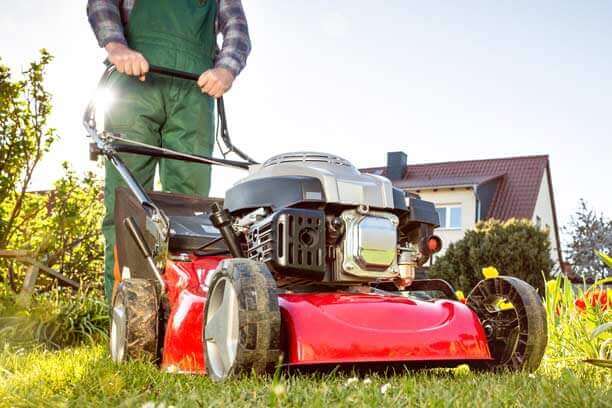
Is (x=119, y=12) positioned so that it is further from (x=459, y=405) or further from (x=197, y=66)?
Result: (x=459, y=405)

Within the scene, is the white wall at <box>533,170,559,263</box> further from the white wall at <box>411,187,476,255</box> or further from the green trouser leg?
the green trouser leg

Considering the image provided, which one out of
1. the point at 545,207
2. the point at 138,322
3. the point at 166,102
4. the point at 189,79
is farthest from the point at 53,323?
the point at 545,207

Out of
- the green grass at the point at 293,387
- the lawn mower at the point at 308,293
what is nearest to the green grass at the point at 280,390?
the green grass at the point at 293,387

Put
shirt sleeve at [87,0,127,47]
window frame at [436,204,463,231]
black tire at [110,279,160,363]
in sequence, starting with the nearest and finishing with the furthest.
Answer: black tire at [110,279,160,363] < shirt sleeve at [87,0,127,47] < window frame at [436,204,463,231]

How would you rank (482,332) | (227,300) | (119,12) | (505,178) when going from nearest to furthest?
(227,300) < (482,332) < (119,12) < (505,178)

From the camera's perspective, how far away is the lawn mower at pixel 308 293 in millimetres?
2312

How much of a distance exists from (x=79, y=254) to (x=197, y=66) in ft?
10.4

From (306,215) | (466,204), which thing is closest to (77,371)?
(306,215)

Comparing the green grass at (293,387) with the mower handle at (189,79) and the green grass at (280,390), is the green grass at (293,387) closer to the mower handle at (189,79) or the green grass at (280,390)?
A: the green grass at (280,390)

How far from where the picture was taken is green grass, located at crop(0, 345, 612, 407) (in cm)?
184

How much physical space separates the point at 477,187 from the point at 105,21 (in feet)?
61.4

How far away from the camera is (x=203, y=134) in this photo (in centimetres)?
398

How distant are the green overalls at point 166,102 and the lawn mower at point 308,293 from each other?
32.2 inches

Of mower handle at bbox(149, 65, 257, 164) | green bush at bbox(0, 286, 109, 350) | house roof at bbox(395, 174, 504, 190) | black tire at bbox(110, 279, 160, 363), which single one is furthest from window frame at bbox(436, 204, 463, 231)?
black tire at bbox(110, 279, 160, 363)
